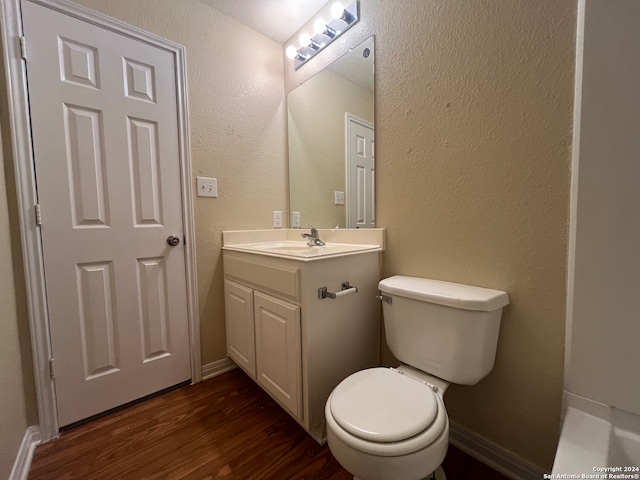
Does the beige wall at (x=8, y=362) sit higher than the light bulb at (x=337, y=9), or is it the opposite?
the light bulb at (x=337, y=9)

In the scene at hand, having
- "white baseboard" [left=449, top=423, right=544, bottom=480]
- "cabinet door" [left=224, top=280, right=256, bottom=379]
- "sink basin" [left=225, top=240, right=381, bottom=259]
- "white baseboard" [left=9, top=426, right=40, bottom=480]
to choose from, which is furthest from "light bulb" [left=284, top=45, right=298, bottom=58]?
"white baseboard" [left=9, top=426, right=40, bottom=480]

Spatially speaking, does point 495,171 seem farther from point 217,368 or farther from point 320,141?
point 217,368

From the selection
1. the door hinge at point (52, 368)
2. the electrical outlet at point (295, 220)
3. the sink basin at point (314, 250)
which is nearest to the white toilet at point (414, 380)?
the sink basin at point (314, 250)

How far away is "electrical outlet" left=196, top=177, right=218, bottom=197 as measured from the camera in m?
1.54

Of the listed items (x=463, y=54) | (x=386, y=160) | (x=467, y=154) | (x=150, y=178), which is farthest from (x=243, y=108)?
(x=467, y=154)

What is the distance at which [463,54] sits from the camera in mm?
1030

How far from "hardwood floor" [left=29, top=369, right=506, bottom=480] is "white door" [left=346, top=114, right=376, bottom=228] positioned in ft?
3.52

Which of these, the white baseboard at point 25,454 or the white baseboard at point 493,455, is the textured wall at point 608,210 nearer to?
the white baseboard at point 493,455

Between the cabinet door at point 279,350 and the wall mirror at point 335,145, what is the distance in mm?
637

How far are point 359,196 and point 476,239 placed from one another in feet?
2.09

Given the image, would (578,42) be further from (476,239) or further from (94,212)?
(94,212)

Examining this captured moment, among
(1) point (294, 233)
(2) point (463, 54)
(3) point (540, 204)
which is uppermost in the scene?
(2) point (463, 54)

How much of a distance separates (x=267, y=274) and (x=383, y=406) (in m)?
0.71

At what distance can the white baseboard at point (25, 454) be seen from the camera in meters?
0.97
